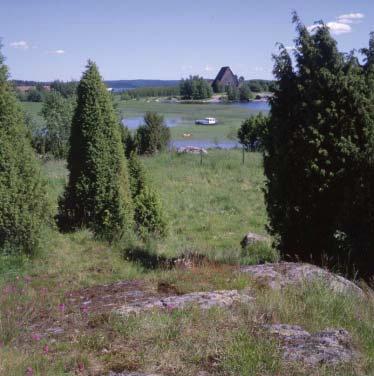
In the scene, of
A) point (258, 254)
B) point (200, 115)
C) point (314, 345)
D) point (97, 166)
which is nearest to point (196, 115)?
point (200, 115)

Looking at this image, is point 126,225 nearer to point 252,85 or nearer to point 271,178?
point 271,178

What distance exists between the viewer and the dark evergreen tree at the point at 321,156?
6855 millimetres

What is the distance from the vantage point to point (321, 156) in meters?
7.02

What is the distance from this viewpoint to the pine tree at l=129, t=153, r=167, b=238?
437 inches

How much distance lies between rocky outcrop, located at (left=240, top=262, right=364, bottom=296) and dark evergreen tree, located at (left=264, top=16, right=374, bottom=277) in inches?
30.6

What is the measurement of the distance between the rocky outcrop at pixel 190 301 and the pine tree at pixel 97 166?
196 inches

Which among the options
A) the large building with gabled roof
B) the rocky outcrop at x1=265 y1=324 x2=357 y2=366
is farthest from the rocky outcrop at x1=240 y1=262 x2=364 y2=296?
the large building with gabled roof

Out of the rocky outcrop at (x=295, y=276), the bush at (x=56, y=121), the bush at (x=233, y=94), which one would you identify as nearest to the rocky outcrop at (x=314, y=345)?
the rocky outcrop at (x=295, y=276)

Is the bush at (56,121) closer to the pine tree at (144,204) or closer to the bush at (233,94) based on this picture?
the bush at (233,94)

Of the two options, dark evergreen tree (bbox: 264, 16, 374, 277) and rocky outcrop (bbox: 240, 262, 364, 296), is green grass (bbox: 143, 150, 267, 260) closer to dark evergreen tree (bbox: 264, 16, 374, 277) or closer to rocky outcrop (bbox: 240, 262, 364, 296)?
dark evergreen tree (bbox: 264, 16, 374, 277)

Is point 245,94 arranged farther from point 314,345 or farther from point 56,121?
point 314,345

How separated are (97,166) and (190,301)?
5.40 meters

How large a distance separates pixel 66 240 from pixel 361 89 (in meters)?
5.44

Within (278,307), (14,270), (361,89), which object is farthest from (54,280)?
(361,89)
